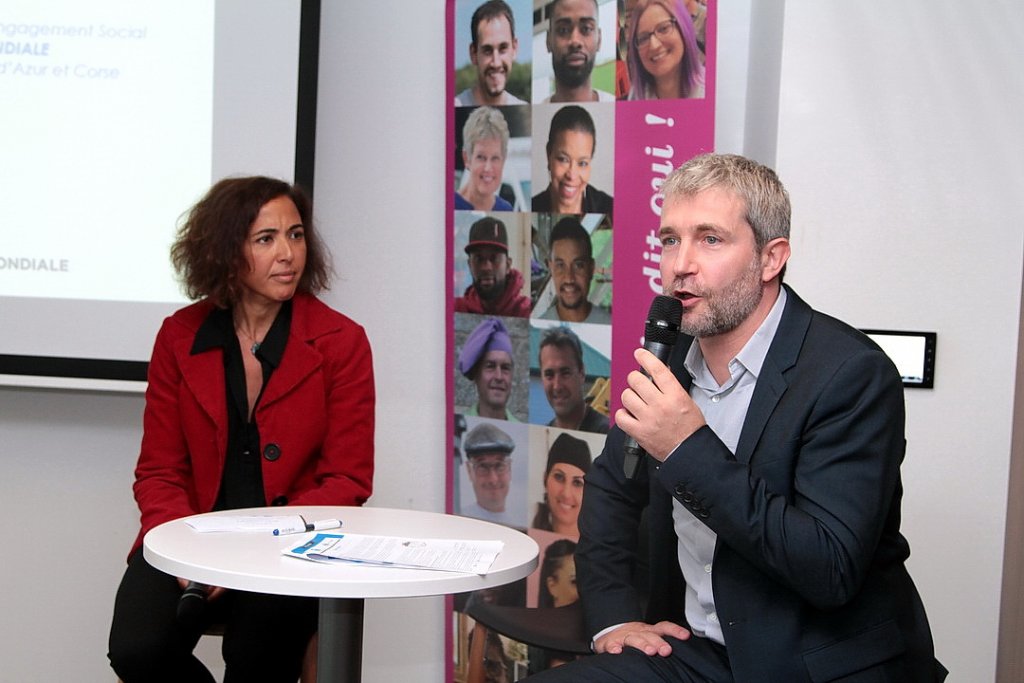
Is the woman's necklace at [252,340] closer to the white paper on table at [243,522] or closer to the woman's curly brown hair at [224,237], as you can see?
the woman's curly brown hair at [224,237]

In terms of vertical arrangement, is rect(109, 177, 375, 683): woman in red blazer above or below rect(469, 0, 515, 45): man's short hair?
below

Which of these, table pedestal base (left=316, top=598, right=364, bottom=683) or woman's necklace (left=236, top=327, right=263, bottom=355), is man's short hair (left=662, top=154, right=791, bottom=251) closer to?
table pedestal base (left=316, top=598, right=364, bottom=683)

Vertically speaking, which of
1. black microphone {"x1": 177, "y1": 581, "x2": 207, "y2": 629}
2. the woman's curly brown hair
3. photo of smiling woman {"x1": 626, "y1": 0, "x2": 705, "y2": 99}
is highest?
photo of smiling woman {"x1": 626, "y1": 0, "x2": 705, "y2": 99}

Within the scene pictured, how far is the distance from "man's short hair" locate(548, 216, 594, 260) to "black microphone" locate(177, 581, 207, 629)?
1.25 metres

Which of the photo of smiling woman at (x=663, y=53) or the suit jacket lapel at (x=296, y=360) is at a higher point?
the photo of smiling woman at (x=663, y=53)

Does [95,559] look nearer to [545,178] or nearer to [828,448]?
[545,178]

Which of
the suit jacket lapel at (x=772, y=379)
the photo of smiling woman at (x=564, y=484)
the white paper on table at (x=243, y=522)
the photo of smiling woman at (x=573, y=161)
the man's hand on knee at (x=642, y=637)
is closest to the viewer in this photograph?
the suit jacket lapel at (x=772, y=379)

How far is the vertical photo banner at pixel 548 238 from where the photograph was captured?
2.63 m

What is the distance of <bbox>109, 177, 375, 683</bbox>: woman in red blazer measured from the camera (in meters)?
2.48

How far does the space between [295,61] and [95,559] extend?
5.46 ft

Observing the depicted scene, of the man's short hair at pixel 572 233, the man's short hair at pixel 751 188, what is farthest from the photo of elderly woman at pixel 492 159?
the man's short hair at pixel 751 188

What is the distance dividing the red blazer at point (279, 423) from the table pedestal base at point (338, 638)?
0.55 metres

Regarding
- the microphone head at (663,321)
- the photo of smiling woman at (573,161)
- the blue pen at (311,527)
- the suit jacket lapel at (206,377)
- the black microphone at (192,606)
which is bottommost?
the black microphone at (192,606)

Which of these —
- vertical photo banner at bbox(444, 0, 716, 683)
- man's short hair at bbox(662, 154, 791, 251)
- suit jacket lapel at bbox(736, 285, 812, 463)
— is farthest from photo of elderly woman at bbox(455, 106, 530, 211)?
suit jacket lapel at bbox(736, 285, 812, 463)
